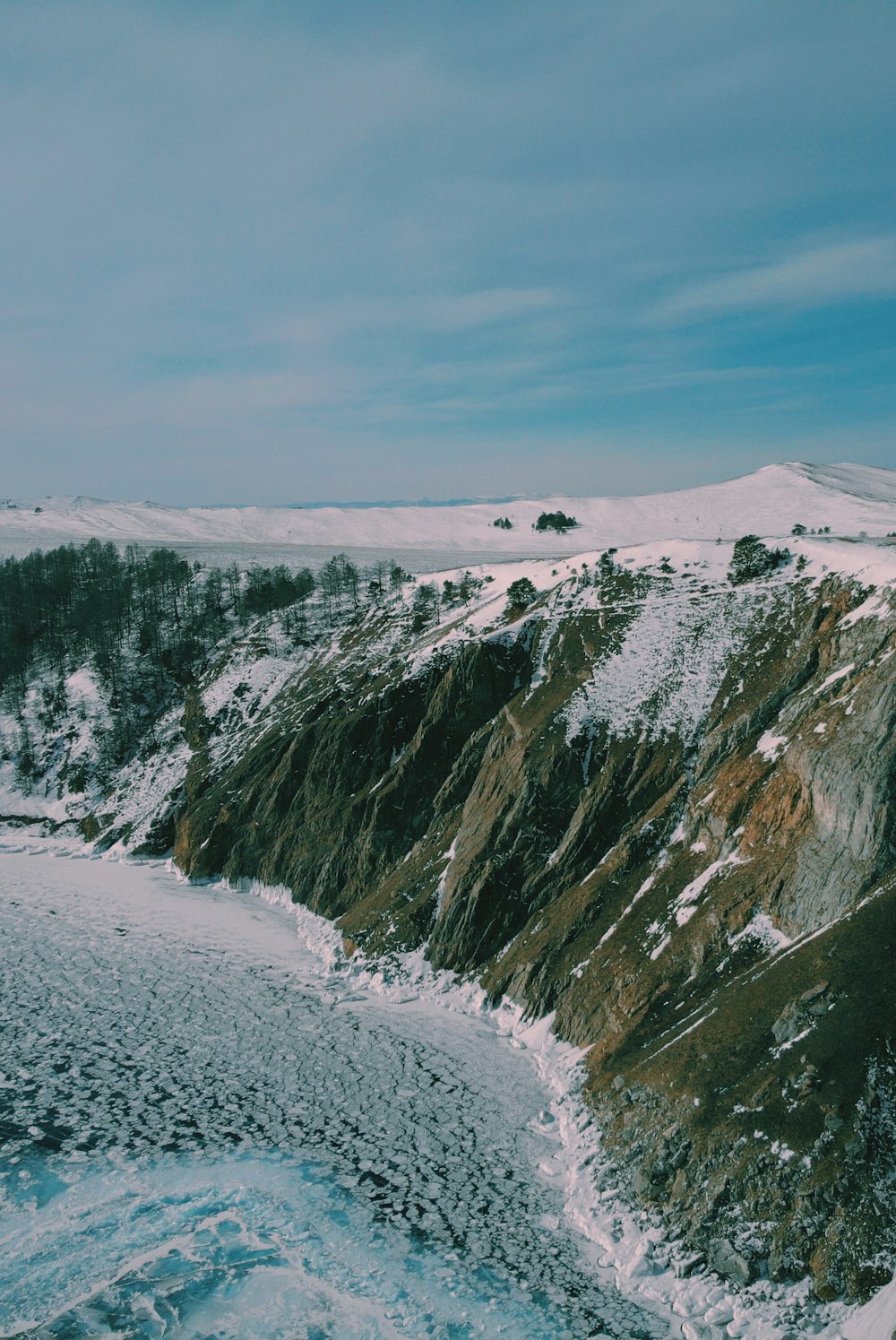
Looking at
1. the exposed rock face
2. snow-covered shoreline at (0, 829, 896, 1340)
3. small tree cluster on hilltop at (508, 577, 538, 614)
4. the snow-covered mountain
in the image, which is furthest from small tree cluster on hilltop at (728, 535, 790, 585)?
snow-covered shoreline at (0, 829, 896, 1340)

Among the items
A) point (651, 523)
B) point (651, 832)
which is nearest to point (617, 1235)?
point (651, 832)

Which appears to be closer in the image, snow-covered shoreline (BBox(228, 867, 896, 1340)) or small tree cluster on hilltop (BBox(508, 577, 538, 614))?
snow-covered shoreline (BBox(228, 867, 896, 1340))

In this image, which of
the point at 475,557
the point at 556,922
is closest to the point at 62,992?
the point at 556,922

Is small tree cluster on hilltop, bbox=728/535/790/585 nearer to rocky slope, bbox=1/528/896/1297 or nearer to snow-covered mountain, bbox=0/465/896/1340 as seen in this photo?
snow-covered mountain, bbox=0/465/896/1340

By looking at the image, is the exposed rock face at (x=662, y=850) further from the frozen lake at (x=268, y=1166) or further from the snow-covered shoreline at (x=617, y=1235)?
the frozen lake at (x=268, y=1166)

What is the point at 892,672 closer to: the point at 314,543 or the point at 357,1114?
the point at 357,1114

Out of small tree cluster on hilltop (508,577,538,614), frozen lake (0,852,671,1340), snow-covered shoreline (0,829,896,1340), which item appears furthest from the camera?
small tree cluster on hilltop (508,577,538,614)
